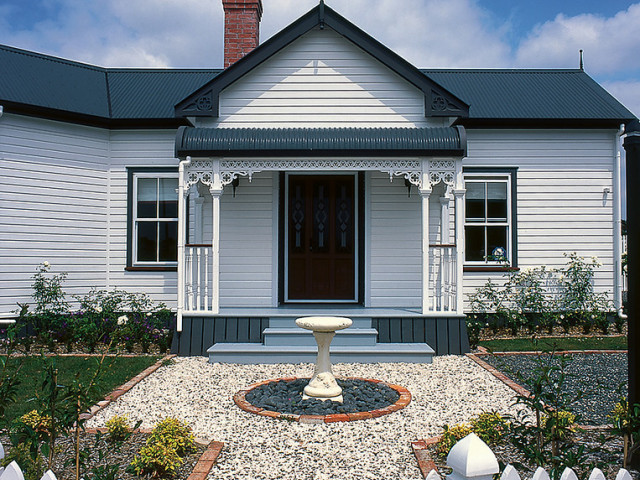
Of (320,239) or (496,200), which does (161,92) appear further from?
(496,200)

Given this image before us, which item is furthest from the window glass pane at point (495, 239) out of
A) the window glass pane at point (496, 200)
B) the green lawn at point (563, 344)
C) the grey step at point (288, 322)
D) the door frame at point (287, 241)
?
the grey step at point (288, 322)

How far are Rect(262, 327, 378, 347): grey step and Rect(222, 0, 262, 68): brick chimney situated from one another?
644cm

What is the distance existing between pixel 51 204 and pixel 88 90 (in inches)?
106

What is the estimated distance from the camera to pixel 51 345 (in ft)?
29.8

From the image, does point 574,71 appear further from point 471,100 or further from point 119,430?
point 119,430

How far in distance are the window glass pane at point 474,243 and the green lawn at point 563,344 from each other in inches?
71.1

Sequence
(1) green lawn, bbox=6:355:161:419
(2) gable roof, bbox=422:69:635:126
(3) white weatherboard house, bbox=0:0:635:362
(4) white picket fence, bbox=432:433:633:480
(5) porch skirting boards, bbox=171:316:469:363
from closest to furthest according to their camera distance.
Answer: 1. (4) white picket fence, bbox=432:433:633:480
2. (1) green lawn, bbox=6:355:161:419
3. (5) porch skirting boards, bbox=171:316:469:363
4. (3) white weatherboard house, bbox=0:0:635:362
5. (2) gable roof, bbox=422:69:635:126

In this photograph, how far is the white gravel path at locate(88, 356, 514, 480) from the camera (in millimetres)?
4305

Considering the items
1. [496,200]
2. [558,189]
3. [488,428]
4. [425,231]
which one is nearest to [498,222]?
[496,200]

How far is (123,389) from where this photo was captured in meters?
6.68

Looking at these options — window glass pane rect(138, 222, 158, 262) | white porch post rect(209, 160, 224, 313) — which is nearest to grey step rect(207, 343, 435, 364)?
white porch post rect(209, 160, 224, 313)

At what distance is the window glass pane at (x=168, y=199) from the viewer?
11234mm

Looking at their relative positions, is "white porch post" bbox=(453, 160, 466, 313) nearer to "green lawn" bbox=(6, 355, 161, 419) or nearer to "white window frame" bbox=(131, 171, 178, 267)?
"green lawn" bbox=(6, 355, 161, 419)

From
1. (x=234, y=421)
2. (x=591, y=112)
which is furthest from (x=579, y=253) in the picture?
(x=234, y=421)
